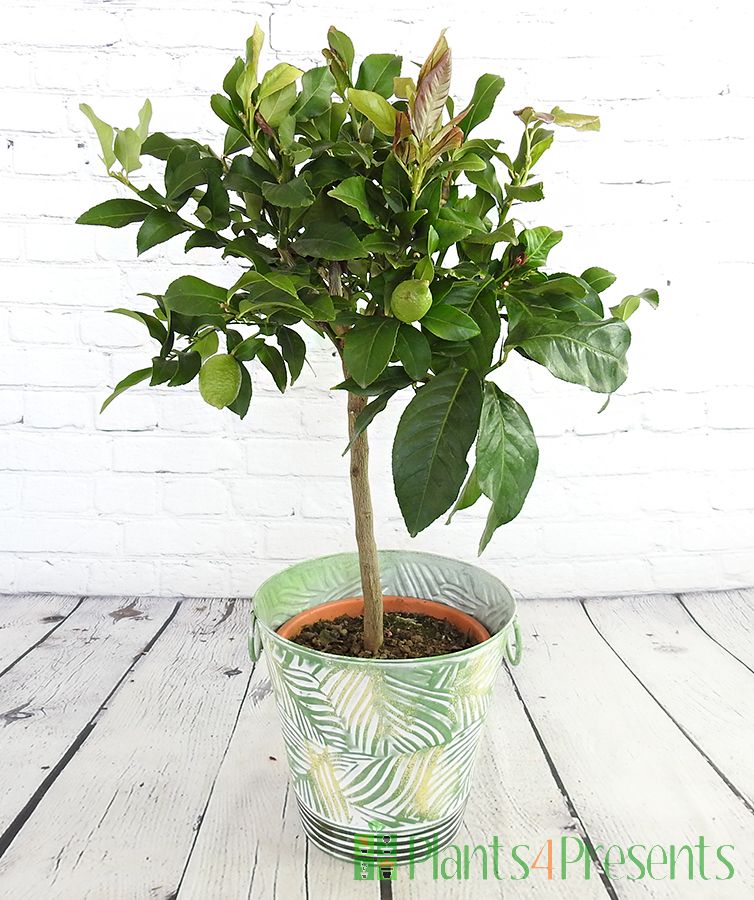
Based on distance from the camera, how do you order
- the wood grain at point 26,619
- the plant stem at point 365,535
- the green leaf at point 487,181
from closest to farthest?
the green leaf at point 487,181
the plant stem at point 365,535
the wood grain at point 26,619

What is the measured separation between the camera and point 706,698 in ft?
3.88

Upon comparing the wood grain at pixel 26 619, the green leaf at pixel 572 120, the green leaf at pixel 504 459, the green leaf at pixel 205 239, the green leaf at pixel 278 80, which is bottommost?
the wood grain at pixel 26 619

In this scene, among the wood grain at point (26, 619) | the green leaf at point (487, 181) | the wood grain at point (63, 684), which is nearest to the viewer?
the green leaf at point (487, 181)

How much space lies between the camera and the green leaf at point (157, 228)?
694 millimetres

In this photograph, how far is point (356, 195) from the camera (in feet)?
2.14

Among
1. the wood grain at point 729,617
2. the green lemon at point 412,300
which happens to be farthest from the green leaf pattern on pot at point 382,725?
the wood grain at point 729,617

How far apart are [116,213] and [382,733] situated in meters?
0.54

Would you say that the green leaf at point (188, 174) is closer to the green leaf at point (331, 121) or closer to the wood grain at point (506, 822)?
the green leaf at point (331, 121)

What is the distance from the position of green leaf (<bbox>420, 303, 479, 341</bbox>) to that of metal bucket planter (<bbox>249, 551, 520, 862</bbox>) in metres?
0.31

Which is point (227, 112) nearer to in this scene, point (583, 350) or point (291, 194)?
point (291, 194)

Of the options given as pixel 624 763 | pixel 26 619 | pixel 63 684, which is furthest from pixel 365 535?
pixel 26 619

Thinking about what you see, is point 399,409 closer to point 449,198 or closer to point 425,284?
point 449,198

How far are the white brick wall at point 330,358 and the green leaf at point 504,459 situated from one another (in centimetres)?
78

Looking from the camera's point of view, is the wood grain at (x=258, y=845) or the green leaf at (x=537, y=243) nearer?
the green leaf at (x=537, y=243)
